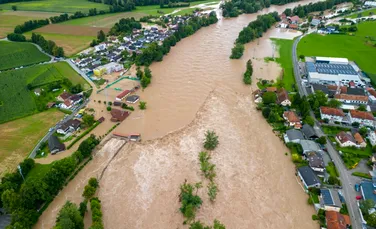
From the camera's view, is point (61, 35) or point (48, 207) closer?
point (48, 207)

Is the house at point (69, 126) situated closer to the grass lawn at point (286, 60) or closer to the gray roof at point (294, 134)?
the gray roof at point (294, 134)

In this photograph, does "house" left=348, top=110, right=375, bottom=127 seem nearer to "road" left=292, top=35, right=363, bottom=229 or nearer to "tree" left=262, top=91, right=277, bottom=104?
"road" left=292, top=35, right=363, bottom=229

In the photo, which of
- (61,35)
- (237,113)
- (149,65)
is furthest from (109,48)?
(237,113)

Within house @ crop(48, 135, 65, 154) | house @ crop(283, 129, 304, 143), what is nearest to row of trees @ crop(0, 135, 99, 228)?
house @ crop(48, 135, 65, 154)

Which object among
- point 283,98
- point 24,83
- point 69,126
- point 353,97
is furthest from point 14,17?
point 353,97

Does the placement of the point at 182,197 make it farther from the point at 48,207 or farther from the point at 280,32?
the point at 280,32

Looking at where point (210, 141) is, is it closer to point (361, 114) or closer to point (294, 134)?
point (294, 134)

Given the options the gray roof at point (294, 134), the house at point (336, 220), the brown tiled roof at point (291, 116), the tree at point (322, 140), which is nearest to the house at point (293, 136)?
the gray roof at point (294, 134)
